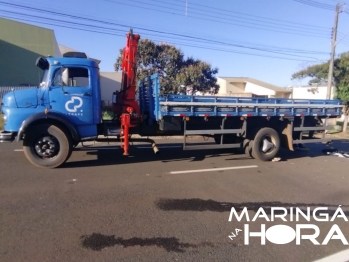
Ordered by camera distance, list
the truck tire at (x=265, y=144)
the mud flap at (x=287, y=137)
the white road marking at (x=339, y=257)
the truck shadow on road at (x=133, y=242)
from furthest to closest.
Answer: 1. the mud flap at (x=287, y=137)
2. the truck tire at (x=265, y=144)
3. the truck shadow on road at (x=133, y=242)
4. the white road marking at (x=339, y=257)

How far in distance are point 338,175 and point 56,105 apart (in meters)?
7.40

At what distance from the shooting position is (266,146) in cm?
836

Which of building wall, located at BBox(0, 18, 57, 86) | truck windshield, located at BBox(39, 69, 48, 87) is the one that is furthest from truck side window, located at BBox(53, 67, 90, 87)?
building wall, located at BBox(0, 18, 57, 86)

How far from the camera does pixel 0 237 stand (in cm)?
345

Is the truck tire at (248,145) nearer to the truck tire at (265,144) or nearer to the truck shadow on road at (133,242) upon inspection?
the truck tire at (265,144)

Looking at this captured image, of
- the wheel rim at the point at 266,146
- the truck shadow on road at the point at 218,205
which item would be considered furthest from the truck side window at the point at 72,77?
the wheel rim at the point at 266,146

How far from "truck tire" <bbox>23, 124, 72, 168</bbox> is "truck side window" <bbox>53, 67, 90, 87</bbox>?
110 centimetres

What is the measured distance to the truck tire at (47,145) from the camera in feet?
21.3

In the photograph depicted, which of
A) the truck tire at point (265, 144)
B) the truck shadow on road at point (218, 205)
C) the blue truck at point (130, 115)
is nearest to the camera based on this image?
the truck shadow on road at point (218, 205)

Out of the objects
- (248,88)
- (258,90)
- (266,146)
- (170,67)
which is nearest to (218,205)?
(266,146)

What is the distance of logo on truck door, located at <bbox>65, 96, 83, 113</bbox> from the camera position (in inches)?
262

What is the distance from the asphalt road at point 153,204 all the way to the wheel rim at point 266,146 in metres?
0.42

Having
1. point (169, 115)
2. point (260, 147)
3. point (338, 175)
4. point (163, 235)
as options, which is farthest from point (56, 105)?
point (338, 175)

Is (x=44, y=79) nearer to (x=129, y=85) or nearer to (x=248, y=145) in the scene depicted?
(x=129, y=85)
